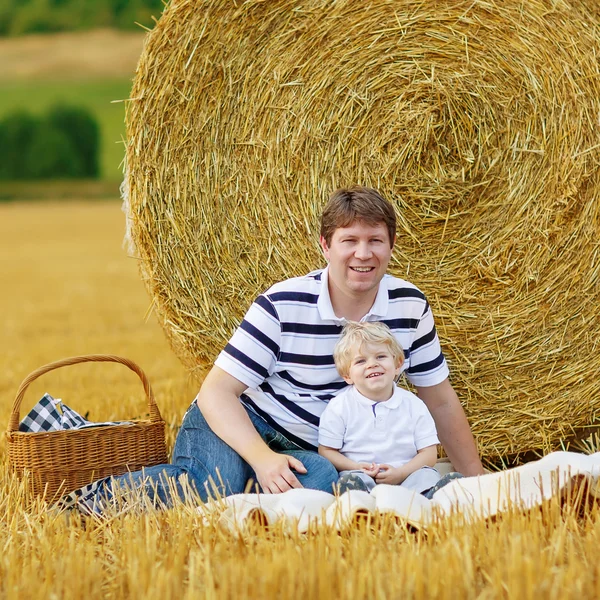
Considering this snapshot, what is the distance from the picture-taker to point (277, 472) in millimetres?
3320

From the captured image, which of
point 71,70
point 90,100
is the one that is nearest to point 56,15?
point 71,70

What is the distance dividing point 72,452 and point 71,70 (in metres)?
38.3

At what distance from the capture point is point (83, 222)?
2248cm

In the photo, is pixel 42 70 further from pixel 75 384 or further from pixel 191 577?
pixel 191 577

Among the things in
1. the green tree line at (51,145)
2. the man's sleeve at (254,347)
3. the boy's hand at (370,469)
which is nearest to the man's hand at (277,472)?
the boy's hand at (370,469)

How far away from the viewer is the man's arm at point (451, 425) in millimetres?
3758

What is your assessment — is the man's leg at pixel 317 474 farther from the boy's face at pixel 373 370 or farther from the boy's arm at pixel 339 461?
the boy's face at pixel 373 370

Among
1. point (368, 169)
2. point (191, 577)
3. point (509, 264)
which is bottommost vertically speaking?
point (191, 577)

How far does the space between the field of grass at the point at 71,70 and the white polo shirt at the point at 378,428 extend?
33712 mm

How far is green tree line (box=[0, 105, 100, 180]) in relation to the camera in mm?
34156

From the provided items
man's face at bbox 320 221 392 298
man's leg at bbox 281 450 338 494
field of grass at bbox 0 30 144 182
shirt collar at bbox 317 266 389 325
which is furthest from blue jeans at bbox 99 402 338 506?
field of grass at bbox 0 30 144 182

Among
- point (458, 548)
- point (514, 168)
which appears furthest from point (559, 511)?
point (514, 168)

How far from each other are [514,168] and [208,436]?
1888 millimetres

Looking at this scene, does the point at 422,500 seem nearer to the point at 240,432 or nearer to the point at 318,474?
the point at 318,474
